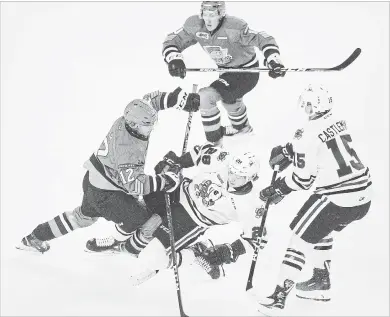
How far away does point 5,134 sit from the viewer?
6094mm

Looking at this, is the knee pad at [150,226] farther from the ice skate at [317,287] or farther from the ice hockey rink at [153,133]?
the ice skate at [317,287]

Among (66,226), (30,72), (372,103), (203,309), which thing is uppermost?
(30,72)

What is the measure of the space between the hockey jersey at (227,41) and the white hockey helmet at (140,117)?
0.87m

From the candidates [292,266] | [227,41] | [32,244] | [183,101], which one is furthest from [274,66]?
[32,244]

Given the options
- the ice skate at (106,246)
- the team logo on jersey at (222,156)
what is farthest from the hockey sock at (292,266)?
the ice skate at (106,246)

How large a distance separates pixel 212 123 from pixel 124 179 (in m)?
1.10

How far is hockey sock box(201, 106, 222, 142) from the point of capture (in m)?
4.81

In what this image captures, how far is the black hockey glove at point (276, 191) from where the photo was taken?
12.8 ft

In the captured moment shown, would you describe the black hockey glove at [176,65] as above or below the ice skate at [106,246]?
above

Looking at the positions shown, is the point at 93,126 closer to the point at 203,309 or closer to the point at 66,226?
the point at 66,226

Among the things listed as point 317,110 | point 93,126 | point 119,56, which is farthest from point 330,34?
point 317,110

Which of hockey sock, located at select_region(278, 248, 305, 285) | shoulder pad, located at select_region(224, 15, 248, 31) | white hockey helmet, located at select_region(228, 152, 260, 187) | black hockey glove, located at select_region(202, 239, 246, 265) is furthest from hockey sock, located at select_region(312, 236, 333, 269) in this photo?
shoulder pad, located at select_region(224, 15, 248, 31)

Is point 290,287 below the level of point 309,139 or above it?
below

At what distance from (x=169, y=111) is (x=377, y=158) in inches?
73.4
